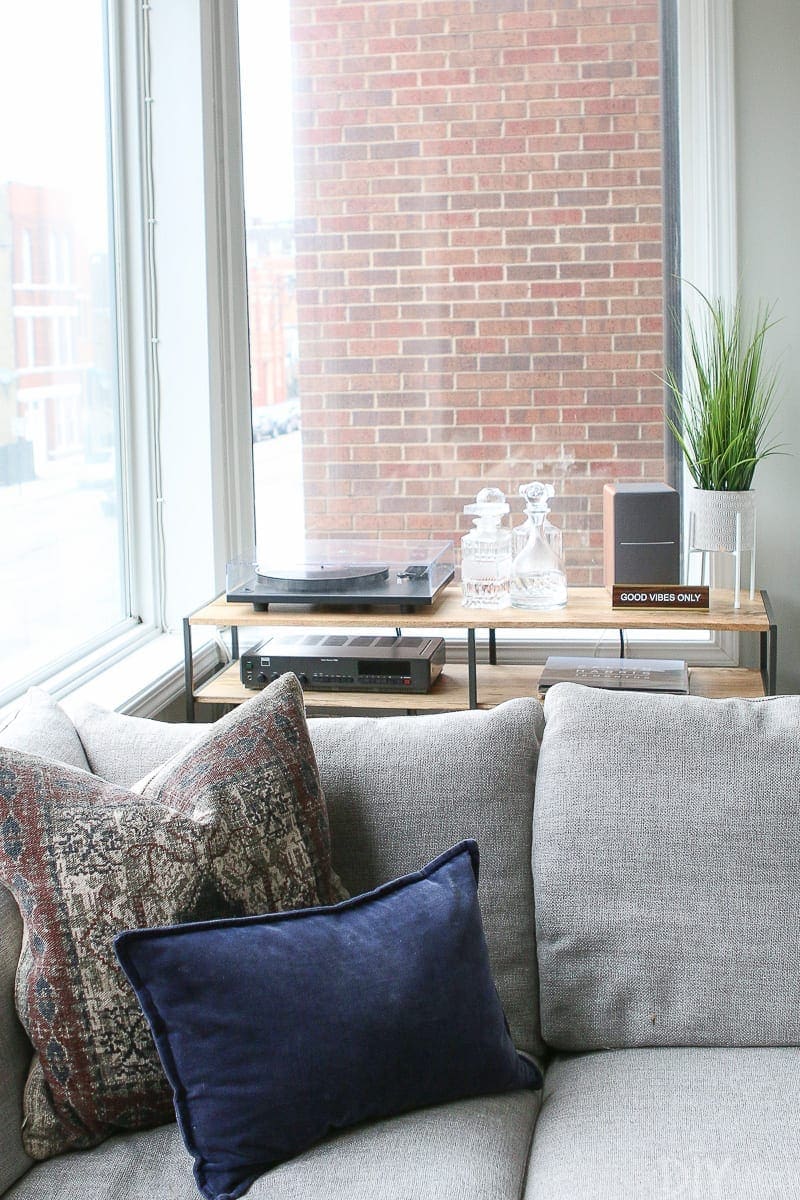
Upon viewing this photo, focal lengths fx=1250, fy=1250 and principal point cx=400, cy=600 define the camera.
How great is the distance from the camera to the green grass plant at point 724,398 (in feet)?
8.86

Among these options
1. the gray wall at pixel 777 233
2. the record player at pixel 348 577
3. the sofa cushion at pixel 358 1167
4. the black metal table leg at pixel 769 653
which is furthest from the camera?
the gray wall at pixel 777 233

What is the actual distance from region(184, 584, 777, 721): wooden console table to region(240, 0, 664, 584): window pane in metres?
0.46

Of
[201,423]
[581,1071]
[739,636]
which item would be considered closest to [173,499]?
[201,423]

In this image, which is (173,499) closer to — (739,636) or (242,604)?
(242,604)

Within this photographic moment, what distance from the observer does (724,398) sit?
2.68m

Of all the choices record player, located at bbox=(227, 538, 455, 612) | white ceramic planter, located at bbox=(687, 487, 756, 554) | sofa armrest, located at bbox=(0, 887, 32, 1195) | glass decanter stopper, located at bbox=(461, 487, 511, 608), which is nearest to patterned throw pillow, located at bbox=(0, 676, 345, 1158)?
sofa armrest, located at bbox=(0, 887, 32, 1195)

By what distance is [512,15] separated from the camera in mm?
3010

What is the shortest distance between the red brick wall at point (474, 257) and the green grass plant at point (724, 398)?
0.10 metres

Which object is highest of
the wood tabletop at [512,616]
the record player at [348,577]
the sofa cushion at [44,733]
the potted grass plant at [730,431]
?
the potted grass plant at [730,431]

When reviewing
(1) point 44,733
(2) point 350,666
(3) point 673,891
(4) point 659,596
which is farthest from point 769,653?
(1) point 44,733

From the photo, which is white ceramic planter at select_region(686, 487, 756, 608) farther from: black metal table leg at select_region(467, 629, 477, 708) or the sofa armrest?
the sofa armrest

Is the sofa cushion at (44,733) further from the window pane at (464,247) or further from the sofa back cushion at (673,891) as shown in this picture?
the window pane at (464,247)

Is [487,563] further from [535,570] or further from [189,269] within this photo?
[189,269]

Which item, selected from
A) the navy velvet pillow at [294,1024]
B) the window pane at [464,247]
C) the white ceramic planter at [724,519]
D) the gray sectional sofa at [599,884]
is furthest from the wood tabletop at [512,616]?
the navy velvet pillow at [294,1024]
